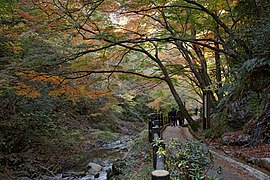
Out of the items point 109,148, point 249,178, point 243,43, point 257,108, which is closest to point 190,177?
point 249,178

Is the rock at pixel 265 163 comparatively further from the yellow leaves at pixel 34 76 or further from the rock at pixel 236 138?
the yellow leaves at pixel 34 76

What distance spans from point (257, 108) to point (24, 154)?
8.34 meters

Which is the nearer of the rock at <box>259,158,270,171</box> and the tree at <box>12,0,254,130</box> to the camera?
the rock at <box>259,158,270,171</box>

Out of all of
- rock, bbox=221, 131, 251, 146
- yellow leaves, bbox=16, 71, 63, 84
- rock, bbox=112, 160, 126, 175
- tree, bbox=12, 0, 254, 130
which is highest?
tree, bbox=12, 0, 254, 130

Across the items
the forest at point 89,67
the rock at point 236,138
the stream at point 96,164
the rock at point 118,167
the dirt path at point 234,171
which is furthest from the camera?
the stream at point 96,164

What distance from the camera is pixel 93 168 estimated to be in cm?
1077

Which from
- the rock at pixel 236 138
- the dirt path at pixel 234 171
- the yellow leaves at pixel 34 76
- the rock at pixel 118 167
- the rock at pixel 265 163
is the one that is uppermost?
the yellow leaves at pixel 34 76

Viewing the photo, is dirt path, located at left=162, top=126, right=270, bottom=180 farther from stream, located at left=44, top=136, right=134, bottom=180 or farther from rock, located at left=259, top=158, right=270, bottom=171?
stream, located at left=44, top=136, right=134, bottom=180

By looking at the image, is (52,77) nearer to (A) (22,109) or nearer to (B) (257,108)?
(A) (22,109)

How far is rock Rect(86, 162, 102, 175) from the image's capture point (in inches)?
411

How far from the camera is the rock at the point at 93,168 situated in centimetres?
1045

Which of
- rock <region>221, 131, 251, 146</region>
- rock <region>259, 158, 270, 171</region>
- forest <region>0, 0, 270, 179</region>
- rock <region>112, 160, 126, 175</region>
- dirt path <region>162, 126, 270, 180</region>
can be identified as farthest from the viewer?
rock <region>112, 160, 126, 175</region>

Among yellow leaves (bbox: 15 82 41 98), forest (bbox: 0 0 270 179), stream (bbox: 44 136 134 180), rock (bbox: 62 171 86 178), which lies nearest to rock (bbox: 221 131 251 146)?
forest (bbox: 0 0 270 179)

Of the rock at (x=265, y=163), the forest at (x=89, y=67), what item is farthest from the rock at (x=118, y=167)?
the rock at (x=265, y=163)
